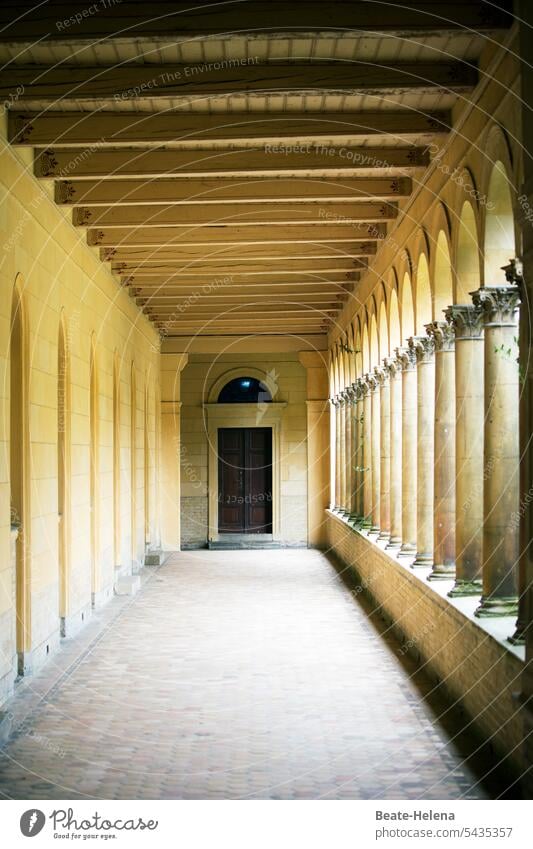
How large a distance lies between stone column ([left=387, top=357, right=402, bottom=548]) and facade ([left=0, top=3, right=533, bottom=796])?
0.04 m

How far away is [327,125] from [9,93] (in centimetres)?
299

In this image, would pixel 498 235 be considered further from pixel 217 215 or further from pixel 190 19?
pixel 217 215

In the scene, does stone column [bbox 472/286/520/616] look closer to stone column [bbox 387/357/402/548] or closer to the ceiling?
the ceiling

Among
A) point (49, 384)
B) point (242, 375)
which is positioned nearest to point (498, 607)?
point (49, 384)

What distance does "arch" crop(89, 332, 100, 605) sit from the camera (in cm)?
1523

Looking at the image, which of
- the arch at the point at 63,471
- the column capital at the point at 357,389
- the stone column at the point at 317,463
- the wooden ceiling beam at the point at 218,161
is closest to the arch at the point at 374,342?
the column capital at the point at 357,389

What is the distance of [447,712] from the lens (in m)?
8.97

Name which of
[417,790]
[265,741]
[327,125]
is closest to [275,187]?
[327,125]

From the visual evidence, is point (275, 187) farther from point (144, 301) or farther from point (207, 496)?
point (207, 496)

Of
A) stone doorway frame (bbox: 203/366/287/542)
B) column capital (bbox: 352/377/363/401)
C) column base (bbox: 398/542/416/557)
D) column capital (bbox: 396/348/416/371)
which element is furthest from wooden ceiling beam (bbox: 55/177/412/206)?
stone doorway frame (bbox: 203/366/287/542)

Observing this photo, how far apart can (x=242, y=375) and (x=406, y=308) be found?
13.6 metres

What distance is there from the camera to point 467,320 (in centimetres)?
979

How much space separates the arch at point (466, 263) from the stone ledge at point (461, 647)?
2.93 m

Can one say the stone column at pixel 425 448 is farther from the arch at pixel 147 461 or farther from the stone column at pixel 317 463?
the stone column at pixel 317 463
